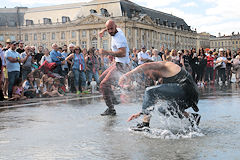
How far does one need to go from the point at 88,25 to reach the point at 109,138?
328ft

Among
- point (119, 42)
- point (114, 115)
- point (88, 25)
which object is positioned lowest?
point (114, 115)

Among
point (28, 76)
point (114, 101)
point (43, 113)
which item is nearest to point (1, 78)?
point (28, 76)

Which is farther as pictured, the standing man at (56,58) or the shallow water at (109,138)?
the standing man at (56,58)

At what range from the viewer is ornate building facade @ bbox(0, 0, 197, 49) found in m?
102

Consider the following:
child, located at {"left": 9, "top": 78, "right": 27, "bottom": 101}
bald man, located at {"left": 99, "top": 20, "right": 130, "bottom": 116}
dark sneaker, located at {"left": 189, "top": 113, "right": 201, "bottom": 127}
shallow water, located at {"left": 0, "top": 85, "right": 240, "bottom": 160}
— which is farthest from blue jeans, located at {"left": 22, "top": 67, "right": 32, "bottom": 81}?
dark sneaker, located at {"left": 189, "top": 113, "right": 201, "bottom": 127}

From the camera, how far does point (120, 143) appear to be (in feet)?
18.8

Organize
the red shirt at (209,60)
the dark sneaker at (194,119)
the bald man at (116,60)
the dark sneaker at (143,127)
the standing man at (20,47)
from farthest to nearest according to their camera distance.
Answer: the red shirt at (209,60) < the standing man at (20,47) < the bald man at (116,60) < the dark sneaker at (194,119) < the dark sneaker at (143,127)

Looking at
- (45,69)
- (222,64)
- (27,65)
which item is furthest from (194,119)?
(222,64)

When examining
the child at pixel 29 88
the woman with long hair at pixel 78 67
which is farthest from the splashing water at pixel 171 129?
the woman with long hair at pixel 78 67

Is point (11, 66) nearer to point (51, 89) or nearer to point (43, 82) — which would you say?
point (43, 82)

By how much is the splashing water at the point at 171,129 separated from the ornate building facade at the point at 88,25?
9189 cm

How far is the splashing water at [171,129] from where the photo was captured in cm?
A: 621

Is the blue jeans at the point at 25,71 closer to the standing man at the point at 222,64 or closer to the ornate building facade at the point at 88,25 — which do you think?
the standing man at the point at 222,64

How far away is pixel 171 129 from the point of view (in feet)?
22.3
